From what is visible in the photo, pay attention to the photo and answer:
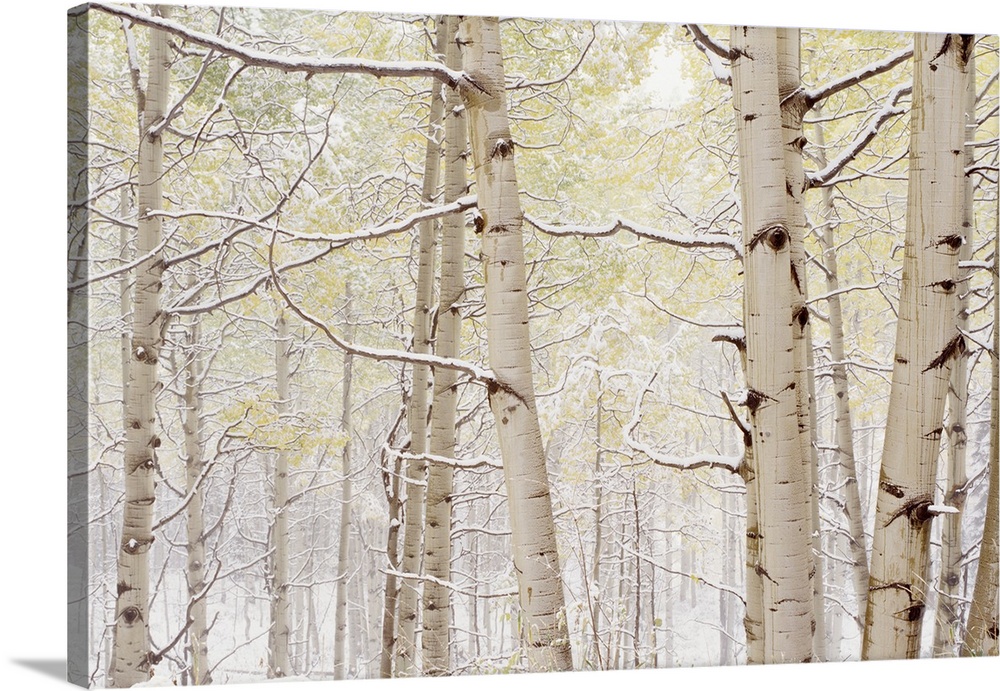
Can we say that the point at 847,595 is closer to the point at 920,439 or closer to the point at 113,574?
the point at 920,439

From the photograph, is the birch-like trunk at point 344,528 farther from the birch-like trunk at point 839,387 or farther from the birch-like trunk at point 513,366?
the birch-like trunk at point 839,387

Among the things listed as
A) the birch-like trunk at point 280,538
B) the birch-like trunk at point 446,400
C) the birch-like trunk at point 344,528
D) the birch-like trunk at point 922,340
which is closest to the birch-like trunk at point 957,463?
the birch-like trunk at point 922,340

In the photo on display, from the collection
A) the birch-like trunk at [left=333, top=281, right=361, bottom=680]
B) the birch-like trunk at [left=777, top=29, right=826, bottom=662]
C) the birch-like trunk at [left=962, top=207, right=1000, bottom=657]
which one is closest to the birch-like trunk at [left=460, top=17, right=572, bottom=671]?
the birch-like trunk at [left=333, top=281, right=361, bottom=680]

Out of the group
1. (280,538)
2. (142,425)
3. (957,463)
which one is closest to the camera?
(142,425)

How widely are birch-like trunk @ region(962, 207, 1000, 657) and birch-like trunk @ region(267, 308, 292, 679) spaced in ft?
9.15

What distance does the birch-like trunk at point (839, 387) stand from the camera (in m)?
4.25

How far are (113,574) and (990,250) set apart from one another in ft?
12.2

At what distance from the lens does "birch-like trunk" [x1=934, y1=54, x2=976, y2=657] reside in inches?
168

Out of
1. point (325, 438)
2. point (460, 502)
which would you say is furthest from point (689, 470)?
point (325, 438)

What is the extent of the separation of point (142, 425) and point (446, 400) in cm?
111

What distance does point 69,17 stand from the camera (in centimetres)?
364

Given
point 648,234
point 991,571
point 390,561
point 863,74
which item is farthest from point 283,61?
point 991,571

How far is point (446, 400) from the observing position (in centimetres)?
400

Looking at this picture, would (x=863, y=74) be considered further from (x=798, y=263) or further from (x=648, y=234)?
(x=648, y=234)
